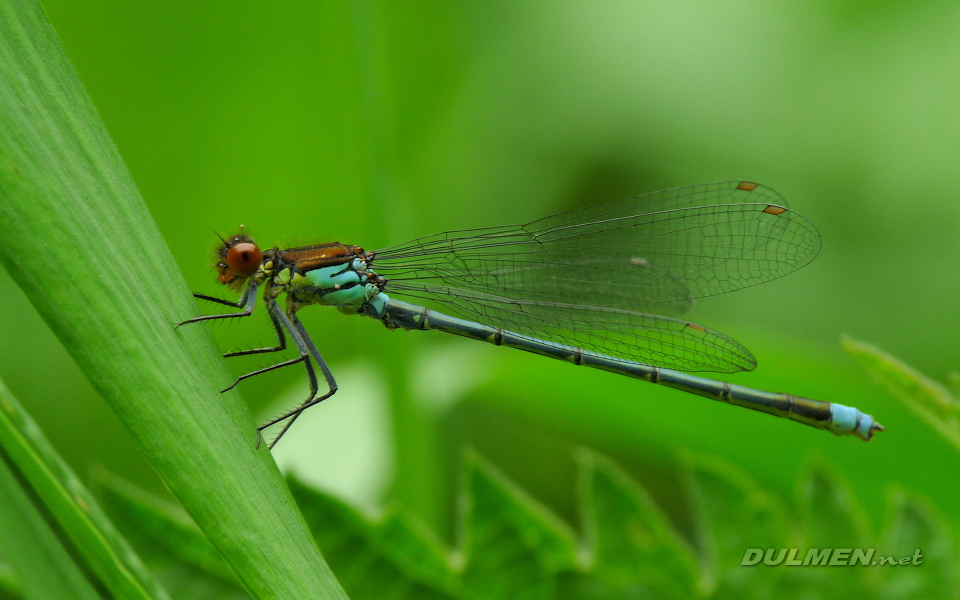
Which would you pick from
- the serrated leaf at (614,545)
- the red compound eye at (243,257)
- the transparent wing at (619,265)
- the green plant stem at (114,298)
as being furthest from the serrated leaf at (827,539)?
the red compound eye at (243,257)

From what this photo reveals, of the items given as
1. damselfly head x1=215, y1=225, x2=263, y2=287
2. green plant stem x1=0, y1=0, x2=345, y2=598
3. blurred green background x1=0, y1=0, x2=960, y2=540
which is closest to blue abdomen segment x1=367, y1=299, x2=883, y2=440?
blurred green background x1=0, y1=0, x2=960, y2=540

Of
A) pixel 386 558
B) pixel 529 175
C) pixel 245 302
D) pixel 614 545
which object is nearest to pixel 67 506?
pixel 386 558

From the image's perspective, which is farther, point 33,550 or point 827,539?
point 827,539

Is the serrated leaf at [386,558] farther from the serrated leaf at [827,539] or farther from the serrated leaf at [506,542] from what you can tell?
the serrated leaf at [827,539]

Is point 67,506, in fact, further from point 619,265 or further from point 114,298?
point 619,265

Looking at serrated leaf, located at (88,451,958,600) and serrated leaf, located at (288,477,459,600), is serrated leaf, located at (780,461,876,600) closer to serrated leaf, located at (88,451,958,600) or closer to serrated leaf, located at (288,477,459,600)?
serrated leaf, located at (88,451,958,600)

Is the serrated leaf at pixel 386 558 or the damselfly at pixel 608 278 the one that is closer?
the serrated leaf at pixel 386 558
